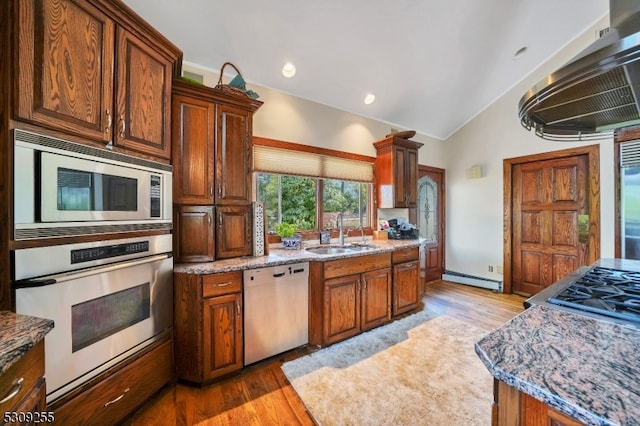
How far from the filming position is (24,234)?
3.64ft

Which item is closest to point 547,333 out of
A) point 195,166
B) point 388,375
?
point 388,375

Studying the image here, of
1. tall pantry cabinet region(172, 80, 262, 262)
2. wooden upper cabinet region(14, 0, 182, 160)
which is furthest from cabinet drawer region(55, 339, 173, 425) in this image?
wooden upper cabinet region(14, 0, 182, 160)

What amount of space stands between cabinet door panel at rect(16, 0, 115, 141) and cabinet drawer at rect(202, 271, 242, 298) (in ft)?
3.61

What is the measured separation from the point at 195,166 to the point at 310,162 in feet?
4.84

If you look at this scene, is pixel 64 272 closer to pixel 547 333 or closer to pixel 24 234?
pixel 24 234

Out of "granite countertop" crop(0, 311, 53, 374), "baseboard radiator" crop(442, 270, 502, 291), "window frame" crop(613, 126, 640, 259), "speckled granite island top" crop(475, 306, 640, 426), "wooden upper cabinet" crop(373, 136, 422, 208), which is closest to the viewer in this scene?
"speckled granite island top" crop(475, 306, 640, 426)

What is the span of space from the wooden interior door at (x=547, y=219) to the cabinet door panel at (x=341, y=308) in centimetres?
305

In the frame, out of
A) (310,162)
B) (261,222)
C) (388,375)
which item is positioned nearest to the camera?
(388,375)

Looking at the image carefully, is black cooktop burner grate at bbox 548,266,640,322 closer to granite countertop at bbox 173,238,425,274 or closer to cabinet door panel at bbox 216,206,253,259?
granite countertop at bbox 173,238,425,274

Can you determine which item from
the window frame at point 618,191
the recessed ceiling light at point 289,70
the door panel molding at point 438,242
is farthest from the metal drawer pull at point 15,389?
the window frame at point 618,191

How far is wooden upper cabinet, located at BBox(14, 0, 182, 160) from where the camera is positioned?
3.74 feet

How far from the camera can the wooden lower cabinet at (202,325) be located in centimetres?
190

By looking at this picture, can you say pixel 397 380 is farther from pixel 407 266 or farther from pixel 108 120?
pixel 108 120

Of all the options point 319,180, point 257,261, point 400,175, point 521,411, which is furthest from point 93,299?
point 400,175
